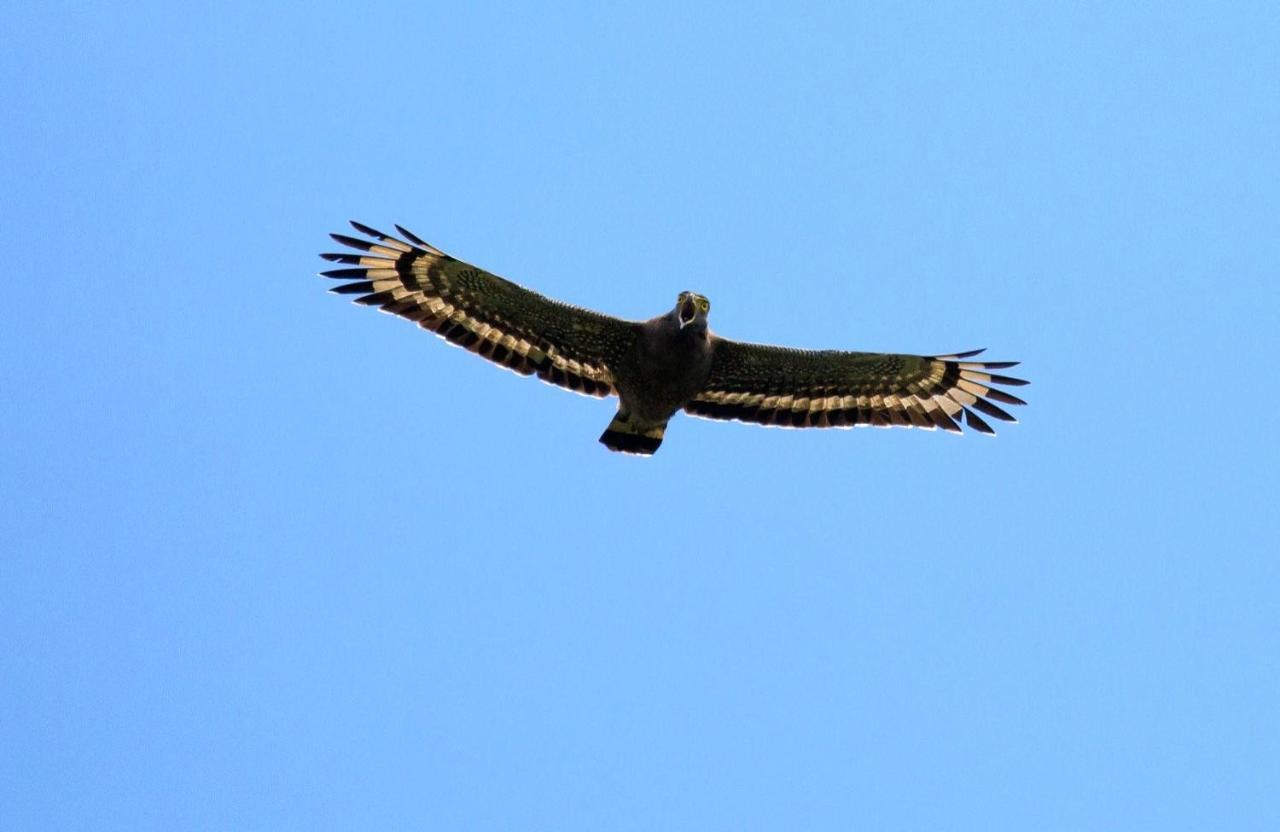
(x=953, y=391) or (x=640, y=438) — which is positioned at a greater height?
(x=953, y=391)

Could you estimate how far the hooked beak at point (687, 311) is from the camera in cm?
2019

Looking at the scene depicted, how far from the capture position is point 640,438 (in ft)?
68.9

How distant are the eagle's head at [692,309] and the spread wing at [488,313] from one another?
60cm

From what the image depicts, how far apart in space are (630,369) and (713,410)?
1210 mm

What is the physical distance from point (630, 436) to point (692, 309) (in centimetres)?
172

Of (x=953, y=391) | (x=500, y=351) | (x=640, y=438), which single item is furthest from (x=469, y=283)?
(x=953, y=391)

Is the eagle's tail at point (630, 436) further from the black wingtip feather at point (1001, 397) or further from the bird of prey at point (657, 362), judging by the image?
the black wingtip feather at point (1001, 397)

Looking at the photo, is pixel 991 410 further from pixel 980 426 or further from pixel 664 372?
pixel 664 372

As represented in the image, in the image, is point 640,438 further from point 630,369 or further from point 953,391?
point 953,391

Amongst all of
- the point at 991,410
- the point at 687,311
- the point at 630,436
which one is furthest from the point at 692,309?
the point at 991,410

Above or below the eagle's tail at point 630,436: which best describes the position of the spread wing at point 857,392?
above

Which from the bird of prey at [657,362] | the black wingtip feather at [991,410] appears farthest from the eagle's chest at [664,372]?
the black wingtip feather at [991,410]

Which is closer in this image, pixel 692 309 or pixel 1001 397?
pixel 692 309

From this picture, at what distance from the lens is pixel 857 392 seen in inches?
858
